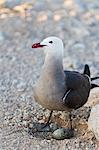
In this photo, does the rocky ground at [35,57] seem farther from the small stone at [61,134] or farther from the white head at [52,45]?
the white head at [52,45]

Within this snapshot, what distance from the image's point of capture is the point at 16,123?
4039mm

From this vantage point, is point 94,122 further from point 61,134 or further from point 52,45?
point 52,45

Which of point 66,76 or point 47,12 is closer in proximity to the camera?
point 66,76

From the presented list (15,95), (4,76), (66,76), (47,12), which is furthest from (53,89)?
(47,12)

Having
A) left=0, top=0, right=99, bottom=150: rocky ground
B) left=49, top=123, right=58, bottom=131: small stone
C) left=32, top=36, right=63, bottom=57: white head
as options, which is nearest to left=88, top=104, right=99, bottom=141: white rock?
left=0, top=0, right=99, bottom=150: rocky ground

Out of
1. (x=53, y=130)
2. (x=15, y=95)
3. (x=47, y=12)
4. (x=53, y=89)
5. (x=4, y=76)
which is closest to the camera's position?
(x=53, y=89)

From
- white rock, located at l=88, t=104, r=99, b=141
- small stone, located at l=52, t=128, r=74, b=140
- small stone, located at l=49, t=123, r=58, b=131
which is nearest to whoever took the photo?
white rock, located at l=88, t=104, r=99, b=141

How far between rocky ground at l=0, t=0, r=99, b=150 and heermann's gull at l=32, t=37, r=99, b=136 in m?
0.29

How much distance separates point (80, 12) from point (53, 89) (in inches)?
125

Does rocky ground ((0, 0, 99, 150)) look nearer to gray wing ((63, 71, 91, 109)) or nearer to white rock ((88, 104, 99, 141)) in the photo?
white rock ((88, 104, 99, 141))

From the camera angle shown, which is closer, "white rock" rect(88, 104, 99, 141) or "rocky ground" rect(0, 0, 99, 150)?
"white rock" rect(88, 104, 99, 141)

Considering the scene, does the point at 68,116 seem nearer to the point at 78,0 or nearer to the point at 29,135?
the point at 29,135

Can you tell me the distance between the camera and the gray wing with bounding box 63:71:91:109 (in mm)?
3742

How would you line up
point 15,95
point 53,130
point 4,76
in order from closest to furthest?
point 53,130, point 15,95, point 4,76
